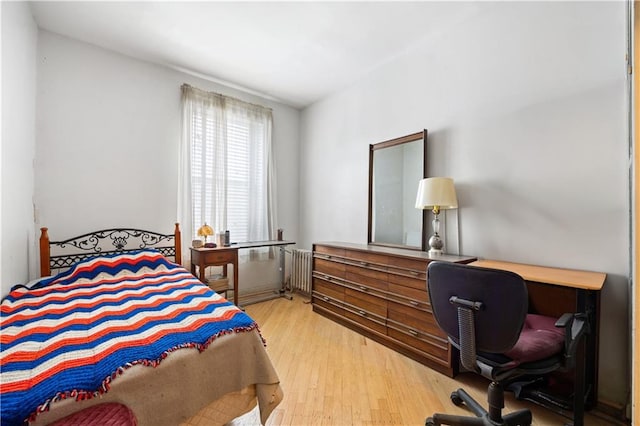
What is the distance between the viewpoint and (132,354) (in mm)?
1081

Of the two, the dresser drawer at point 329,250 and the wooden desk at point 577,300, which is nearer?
the wooden desk at point 577,300

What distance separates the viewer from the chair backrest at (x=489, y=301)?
1.14 m

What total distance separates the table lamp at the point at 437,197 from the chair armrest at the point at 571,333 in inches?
41.2

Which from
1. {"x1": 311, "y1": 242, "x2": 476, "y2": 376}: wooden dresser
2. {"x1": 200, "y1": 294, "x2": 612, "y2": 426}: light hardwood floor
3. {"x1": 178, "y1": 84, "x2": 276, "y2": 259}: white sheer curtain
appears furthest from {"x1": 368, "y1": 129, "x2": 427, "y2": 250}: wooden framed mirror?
{"x1": 178, "y1": 84, "x2": 276, "y2": 259}: white sheer curtain

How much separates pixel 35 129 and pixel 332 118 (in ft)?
9.97

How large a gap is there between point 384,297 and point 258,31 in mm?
2644

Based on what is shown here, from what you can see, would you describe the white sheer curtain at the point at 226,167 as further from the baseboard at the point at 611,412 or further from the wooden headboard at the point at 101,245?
Result: the baseboard at the point at 611,412

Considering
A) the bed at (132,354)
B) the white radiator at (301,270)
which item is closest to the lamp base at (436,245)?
the bed at (132,354)

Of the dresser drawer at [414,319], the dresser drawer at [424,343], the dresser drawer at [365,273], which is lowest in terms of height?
the dresser drawer at [424,343]

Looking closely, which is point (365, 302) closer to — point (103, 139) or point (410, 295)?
point (410, 295)

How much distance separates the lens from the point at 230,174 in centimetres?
353

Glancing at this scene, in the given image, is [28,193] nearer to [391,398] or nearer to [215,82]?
[215,82]

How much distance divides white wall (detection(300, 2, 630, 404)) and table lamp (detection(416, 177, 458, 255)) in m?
0.19

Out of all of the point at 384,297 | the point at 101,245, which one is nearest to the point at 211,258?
the point at 101,245
